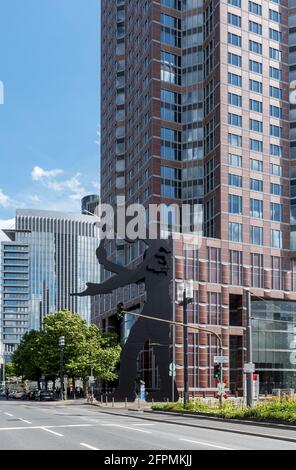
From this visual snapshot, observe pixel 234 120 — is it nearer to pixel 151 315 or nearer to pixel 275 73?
pixel 275 73

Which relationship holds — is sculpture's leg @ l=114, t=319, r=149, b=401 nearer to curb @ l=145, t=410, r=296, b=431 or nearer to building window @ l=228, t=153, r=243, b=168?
curb @ l=145, t=410, r=296, b=431

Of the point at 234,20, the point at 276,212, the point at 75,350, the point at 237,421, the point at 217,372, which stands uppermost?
the point at 234,20

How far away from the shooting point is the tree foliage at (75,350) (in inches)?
3379

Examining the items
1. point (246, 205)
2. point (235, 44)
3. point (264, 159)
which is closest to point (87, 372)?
A: point (246, 205)

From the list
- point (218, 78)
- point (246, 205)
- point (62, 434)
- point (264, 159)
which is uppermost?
point (218, 78)

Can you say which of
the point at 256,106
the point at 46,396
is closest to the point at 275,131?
the point at 256,106

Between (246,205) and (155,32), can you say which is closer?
(246,205)

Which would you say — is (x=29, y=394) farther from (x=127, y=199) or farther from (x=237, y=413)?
(x=237, y=413)

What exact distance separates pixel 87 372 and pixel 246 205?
3019 centimetres

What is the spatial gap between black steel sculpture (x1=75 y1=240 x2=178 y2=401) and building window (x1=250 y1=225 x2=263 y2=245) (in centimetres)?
2863

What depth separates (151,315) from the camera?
67.6m

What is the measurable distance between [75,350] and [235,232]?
Result: 25.6 metres

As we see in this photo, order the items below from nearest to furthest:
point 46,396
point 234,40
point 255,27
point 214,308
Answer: point 46,396 → point 214,308 → point 234,40 → point 255,27

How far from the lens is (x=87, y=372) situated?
8619 centimetres
